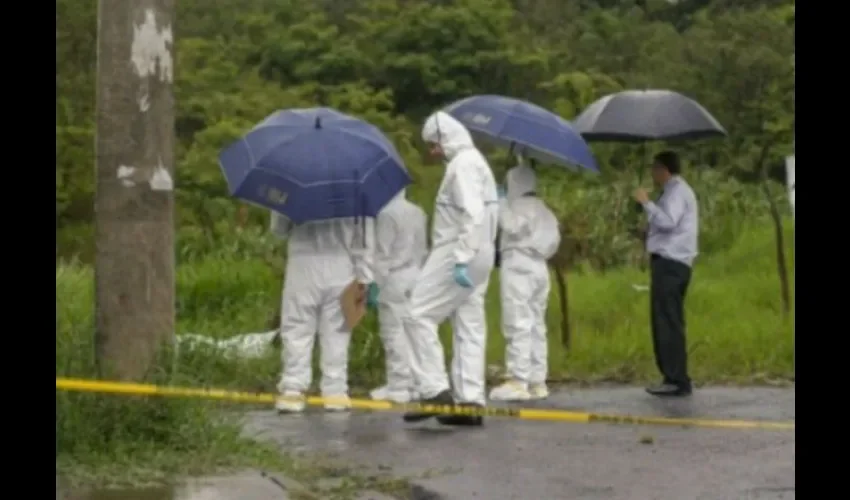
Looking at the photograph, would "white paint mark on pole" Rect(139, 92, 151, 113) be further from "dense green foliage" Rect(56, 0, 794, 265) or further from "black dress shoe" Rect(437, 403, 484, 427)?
"dense green foliage" Rect(56, 0, 794, 265)

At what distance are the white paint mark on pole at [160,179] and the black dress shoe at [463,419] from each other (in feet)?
8.73

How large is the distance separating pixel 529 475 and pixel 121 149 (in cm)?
268

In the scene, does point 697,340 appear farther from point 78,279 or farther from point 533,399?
point 78,279

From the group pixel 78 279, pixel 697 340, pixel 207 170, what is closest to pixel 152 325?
pixel 78 279

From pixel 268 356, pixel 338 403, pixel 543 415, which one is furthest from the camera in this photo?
pixel 268 356

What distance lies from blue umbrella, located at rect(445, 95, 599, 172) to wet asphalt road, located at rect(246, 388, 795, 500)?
174cm

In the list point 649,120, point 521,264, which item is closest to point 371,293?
point 521,264

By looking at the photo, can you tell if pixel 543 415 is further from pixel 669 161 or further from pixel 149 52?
pixel 149 52

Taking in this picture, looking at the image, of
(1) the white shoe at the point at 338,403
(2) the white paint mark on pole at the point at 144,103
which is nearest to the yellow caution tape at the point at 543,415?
(1) the white shoe at the point at 338,403

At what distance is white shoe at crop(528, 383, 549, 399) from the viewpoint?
11.2 metres

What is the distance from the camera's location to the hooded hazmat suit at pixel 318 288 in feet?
33.0

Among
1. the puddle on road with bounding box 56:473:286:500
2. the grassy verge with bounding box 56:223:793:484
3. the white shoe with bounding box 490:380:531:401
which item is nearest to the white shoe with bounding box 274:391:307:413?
the grassy verge with bounding box 56:223:793:484

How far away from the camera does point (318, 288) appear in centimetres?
1006

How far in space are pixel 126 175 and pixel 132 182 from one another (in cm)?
4
